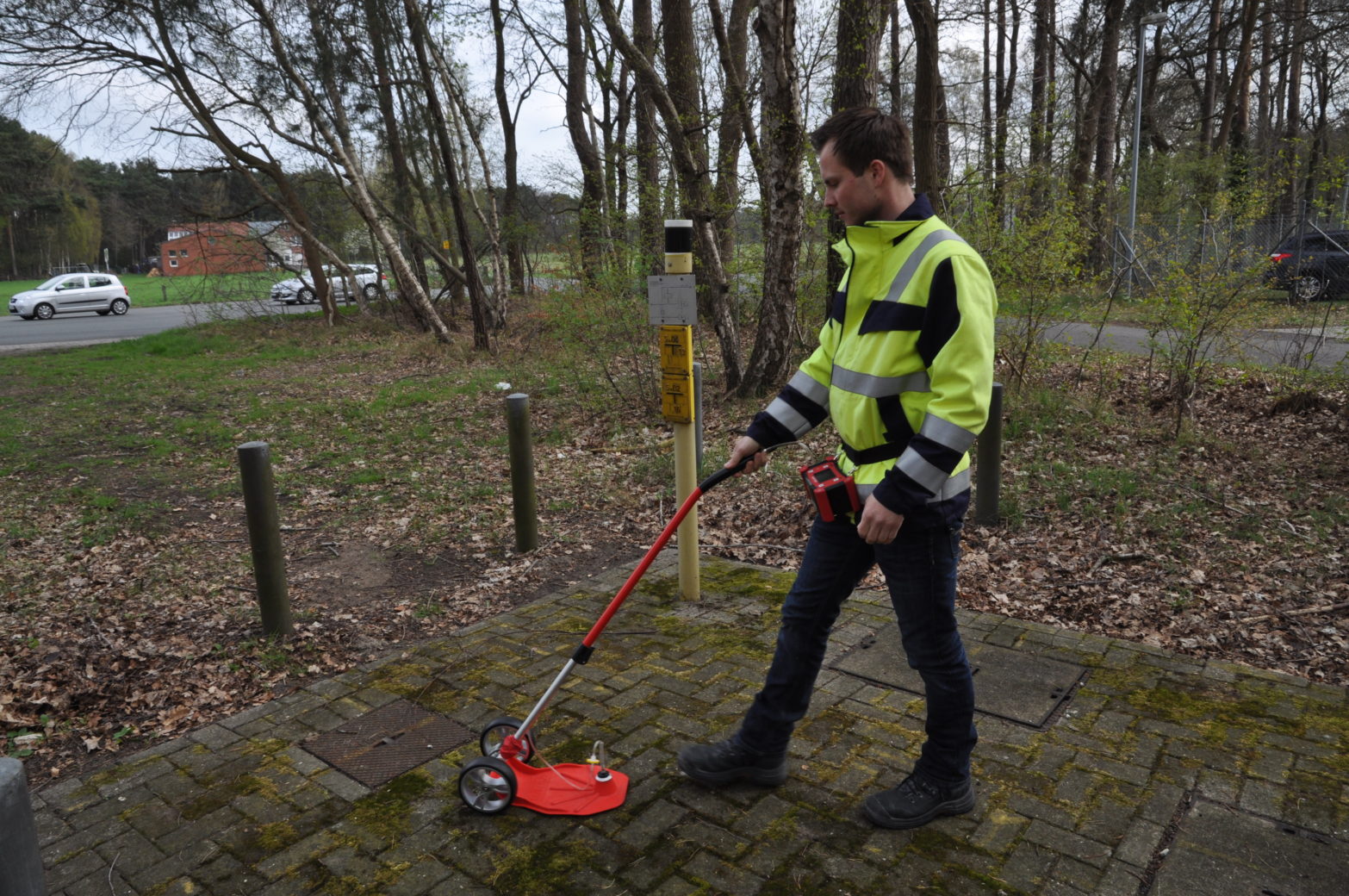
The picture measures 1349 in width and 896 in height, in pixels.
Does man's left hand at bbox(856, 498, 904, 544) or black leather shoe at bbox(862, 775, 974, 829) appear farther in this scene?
black leather shoe at bbox(862, 775, 974, 829)

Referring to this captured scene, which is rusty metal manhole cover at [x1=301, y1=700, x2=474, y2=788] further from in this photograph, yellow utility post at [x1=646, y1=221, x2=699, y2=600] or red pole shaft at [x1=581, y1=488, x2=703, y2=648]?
yellow utility post at [x1=646, y1=221, x2=699, y2=600]

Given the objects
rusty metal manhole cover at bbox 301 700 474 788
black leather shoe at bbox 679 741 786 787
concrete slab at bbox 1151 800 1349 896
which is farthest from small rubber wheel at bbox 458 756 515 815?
concrete slab at bbox 1151 800 1349 896

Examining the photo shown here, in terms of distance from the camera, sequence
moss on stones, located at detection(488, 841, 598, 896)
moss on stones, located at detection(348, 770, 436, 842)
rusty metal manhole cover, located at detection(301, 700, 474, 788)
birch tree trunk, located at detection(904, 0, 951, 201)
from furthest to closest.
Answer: birch tree trunk, located at detection(904, 0, 951, 201) → rusty metal manhole cover, located at detection(301, 700, 474, 788) → moss on stones, located at detection(348, 770, 436, 842) → moss on stones, located at detection(488, 841, 598, 896)

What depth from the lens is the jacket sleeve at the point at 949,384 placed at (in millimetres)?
2426

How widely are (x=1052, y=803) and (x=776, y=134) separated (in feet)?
22.8

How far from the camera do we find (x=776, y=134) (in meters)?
8.58

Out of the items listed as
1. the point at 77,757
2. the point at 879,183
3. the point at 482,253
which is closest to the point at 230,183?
the point at 482,253

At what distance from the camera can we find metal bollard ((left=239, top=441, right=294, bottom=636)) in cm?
451

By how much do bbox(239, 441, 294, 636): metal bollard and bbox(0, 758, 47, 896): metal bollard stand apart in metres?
2.82

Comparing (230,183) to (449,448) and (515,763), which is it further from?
(515,763)

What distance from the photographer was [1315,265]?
35.7 feet

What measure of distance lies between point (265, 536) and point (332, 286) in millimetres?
21377

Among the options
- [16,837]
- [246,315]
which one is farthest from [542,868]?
[246,315]

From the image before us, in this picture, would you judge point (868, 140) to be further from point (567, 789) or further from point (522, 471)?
point (522, 471)
